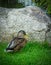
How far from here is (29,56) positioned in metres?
6.14

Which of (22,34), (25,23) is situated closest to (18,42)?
(22,34)

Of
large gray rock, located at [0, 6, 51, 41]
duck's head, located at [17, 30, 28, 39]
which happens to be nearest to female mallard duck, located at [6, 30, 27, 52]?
duck's head, located at [17, 30, 28, 39]

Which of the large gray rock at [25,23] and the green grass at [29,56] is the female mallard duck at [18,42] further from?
the large gray rock at [25,23]

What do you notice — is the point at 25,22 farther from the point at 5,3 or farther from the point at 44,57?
the point at 5,3

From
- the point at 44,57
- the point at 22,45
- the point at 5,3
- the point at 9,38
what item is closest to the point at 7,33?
the point at 9,38

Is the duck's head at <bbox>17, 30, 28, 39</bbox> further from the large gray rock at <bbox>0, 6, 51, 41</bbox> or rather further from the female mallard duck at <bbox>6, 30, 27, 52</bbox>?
the large gray rock at <bbox>0, 6, 51, 41</bbox>

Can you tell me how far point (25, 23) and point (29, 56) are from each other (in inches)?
51.5

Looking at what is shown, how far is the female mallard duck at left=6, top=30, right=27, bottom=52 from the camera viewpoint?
6298mm

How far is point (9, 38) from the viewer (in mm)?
7004

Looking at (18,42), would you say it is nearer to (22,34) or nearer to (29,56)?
(22,34)

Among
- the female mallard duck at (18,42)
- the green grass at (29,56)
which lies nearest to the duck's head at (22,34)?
the female mallard duck at (18,42)

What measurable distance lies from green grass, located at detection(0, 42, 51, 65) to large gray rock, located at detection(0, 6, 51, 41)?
15.5 inches

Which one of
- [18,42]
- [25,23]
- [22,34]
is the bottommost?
[18,42]

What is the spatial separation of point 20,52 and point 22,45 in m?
0.21
